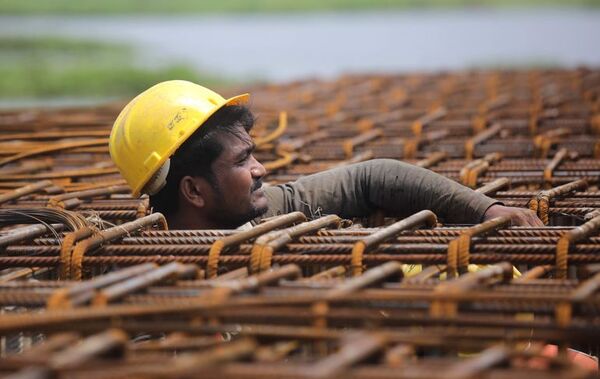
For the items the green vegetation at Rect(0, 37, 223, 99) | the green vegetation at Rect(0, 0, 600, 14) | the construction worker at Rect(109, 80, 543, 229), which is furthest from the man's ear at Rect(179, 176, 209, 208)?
the green vegetation at Rect(0, 0, 600, 14)

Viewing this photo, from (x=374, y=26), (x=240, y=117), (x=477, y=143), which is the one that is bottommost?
(x=374, y=26)

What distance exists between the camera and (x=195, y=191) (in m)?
5.07

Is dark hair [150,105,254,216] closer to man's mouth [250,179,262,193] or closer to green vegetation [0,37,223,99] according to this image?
man's mouth [250,179,262,193]

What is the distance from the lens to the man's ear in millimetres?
5055

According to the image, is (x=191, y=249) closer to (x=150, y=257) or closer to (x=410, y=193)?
(x=150, y=257)

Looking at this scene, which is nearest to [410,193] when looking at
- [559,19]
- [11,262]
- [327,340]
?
[11,262]

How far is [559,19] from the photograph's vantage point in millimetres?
30109

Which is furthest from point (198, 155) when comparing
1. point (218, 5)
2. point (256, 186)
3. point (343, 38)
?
point (218, 5)

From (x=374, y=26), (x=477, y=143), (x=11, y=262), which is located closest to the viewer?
(x=11, y=262)

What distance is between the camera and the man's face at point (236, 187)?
→ 4992 mm

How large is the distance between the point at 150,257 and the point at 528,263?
1144mm

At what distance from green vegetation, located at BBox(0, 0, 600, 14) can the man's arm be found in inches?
1099

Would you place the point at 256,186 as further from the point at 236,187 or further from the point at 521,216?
the point at 521,216

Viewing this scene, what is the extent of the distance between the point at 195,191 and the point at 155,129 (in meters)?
0.27
